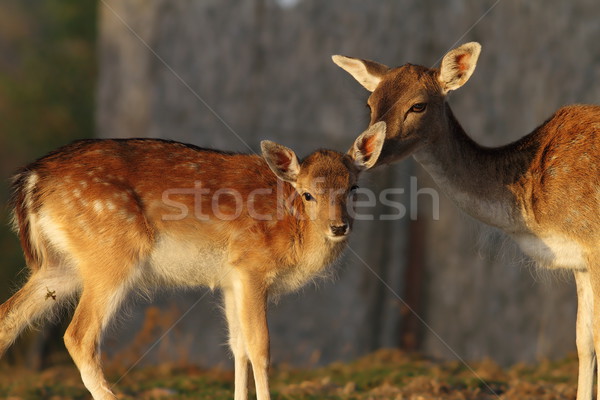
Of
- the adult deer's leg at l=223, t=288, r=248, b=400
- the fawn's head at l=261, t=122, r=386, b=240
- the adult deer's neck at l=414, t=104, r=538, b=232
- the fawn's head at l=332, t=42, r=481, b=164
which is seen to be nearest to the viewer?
the fawn's head at l=261, t=122, r=386, b=240

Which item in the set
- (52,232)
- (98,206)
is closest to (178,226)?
(98,206)

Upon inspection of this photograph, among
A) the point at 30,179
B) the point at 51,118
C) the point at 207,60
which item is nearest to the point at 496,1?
the point at 207,60

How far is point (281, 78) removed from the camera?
12633mm

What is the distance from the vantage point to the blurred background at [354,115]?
12047mm

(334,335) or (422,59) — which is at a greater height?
(422,59)

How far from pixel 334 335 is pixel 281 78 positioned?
3823mm

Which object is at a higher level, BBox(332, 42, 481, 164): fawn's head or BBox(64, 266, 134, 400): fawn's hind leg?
BBox(332, 42, 481, 164): fawn's head

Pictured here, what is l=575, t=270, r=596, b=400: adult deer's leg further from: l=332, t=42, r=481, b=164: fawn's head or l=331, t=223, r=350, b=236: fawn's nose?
l=331, t=223, r=350, b=236: fawn's nose

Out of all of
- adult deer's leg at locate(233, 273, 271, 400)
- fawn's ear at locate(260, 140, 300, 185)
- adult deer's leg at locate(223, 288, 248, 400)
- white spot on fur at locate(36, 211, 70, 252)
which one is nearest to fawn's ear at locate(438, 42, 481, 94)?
fawn's ear at locate(260, 140, 300, 185)

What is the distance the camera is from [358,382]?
925cm

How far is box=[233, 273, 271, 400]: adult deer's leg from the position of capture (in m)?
7.18

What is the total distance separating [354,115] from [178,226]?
5.87 metres

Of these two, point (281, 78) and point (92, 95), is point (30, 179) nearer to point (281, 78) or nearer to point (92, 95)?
point (281, 78)

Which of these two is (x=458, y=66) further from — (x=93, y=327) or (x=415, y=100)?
(x=93, y=327)
